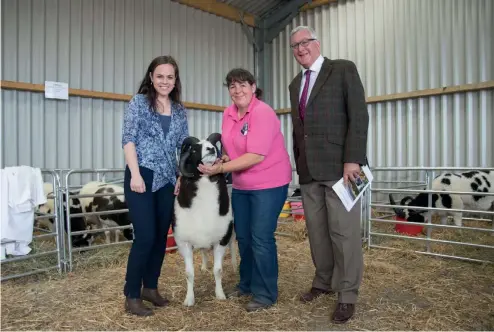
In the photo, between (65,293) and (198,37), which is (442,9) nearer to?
(198,37)

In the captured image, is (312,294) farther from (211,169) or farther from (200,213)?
(211,169)

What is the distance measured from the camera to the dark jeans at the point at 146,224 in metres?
3.52

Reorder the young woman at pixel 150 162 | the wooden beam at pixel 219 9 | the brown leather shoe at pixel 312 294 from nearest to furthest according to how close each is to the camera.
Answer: the young woman at pixel 150 162 < the brown leather shoe at pixel 312 294 < the wooden beam at pixel 219 9

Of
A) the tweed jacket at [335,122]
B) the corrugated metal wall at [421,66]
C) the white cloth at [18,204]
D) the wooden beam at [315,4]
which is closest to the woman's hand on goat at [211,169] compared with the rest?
Result: the tweed jacket at [335,122]

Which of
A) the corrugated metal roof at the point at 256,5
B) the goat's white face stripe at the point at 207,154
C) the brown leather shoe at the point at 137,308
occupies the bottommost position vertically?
the brown leather shoe at the point at 137,308

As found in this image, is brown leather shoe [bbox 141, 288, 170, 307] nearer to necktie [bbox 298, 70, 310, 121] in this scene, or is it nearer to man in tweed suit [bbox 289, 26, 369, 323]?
man in tweed suit [bbox 289, 26, 369, 323]

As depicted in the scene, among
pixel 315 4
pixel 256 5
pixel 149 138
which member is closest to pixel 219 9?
pixel 256 5

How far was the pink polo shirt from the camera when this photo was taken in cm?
362

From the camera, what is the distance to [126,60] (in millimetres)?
9922

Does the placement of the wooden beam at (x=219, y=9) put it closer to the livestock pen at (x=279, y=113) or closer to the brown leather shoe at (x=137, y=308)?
the livestock pen at (x=279, y=113)

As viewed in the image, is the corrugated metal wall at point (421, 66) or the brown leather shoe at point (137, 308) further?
the corrugated metal wall at point (421, 66)

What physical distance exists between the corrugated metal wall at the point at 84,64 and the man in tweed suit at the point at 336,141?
267 inches

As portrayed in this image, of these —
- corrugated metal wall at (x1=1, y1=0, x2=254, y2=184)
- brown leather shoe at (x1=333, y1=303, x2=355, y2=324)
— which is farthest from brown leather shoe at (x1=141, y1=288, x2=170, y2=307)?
corrugated metal wall at (x1=1, y1=0, x2=254, y2=184)

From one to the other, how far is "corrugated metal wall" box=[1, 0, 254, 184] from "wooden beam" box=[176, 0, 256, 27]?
207mm
